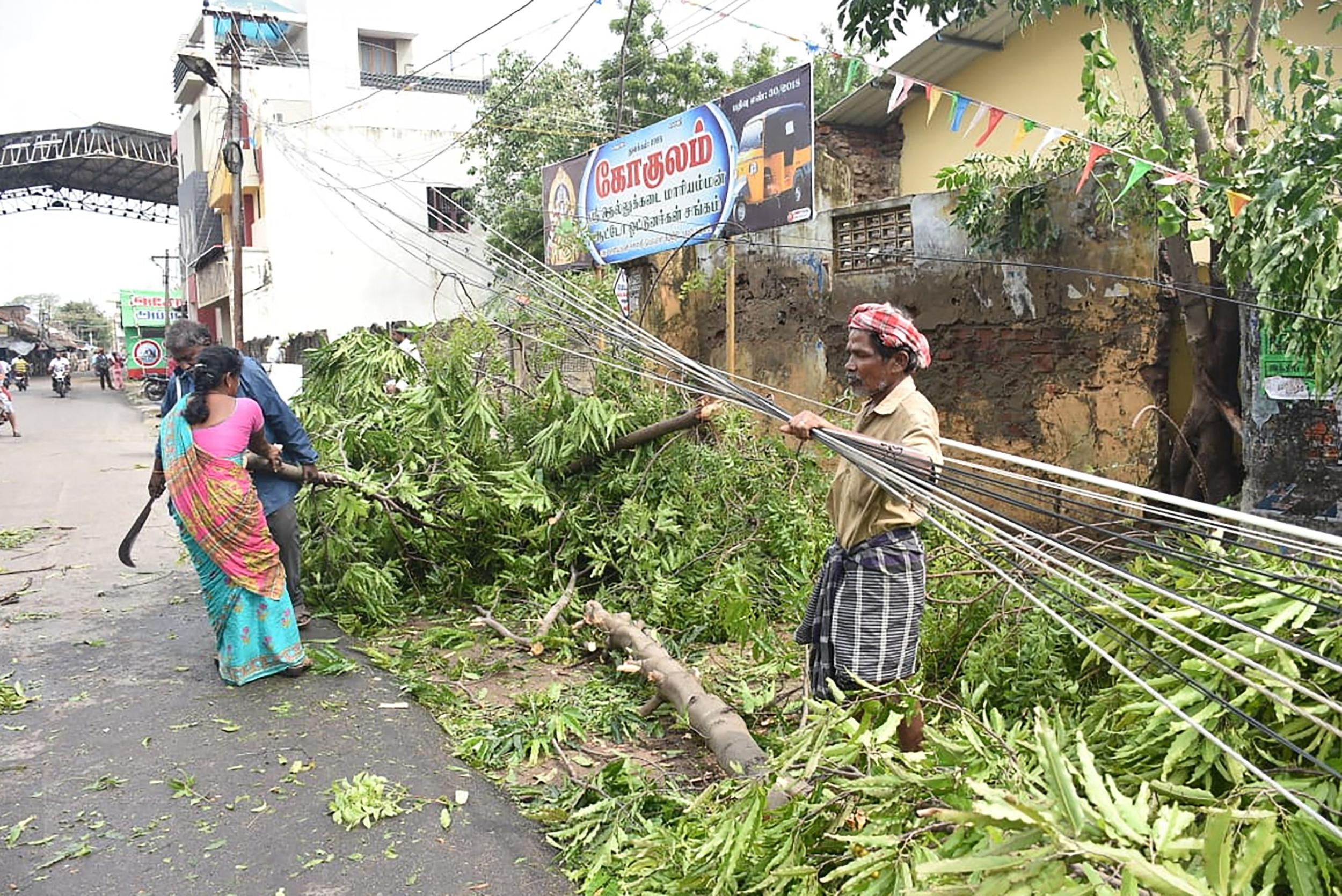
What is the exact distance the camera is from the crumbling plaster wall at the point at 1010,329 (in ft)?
20.5

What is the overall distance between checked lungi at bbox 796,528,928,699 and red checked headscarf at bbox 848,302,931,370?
556 millimetres

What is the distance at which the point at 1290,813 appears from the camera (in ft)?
6.07

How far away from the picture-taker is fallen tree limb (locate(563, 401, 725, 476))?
18.2 ft

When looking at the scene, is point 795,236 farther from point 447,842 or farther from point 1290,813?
point 1290,813

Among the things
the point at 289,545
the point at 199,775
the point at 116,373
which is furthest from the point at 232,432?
the point at 116,373

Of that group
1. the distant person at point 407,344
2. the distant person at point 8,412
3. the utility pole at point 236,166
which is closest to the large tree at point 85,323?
the distant person at point 8,412

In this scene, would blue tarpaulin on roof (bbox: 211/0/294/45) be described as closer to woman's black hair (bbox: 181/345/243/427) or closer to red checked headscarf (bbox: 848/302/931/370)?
woman's black hair (bbox: 181/345/243/427)

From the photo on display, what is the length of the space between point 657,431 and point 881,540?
9.23ft

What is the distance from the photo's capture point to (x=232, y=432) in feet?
15.1

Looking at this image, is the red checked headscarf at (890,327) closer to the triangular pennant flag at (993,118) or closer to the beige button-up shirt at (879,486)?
the beige button-up shirt at (879,486)

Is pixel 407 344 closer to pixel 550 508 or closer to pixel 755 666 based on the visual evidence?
pixel 550 508

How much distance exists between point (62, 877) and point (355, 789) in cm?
88

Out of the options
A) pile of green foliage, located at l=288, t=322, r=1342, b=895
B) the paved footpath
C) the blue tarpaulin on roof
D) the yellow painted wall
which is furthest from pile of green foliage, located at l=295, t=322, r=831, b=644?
the blue tarpaulin on roof

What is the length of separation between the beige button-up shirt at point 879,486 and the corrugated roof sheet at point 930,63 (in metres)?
8.34
